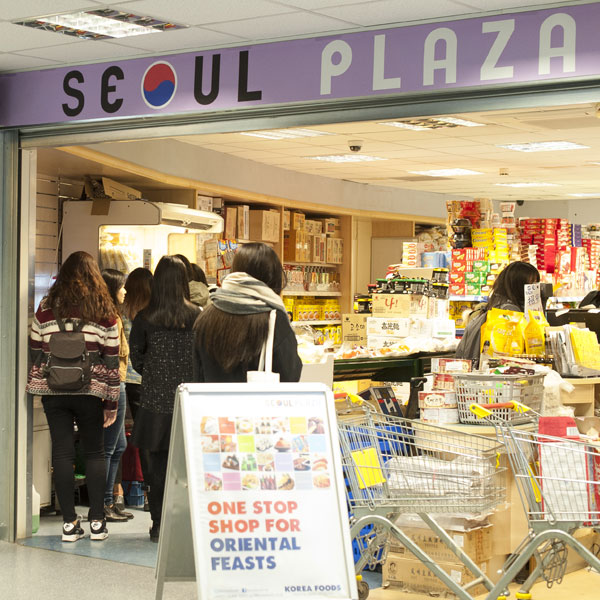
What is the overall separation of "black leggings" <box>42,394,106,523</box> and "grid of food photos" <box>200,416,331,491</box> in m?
2.55

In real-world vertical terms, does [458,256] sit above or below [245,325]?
above

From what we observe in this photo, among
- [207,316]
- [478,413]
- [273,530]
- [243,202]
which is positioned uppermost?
[243,202]

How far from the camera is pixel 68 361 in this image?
5738 millimetres

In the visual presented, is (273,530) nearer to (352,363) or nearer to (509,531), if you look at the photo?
(509,531)

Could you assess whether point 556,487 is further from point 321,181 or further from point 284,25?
point 321,181

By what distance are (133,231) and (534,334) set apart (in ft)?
12.9

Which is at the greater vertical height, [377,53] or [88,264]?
[377,53]

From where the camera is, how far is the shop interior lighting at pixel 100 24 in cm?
461

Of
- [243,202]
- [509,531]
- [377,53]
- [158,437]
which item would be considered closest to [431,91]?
[377,53]

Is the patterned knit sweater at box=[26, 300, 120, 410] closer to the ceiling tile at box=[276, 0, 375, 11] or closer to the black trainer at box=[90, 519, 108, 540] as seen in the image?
the black trainer at box=[90, 519, 108, 540]

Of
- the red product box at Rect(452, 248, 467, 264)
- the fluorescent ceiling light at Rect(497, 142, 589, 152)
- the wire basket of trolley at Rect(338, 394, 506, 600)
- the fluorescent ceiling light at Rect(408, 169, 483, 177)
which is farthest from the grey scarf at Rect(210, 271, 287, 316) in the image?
the fluorescent ceiling light at Rect(408, 169, 483, 177)

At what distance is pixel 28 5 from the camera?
441 centimetres

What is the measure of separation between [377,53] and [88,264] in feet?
7.39

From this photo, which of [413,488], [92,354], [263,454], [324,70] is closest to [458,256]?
[92,354]
